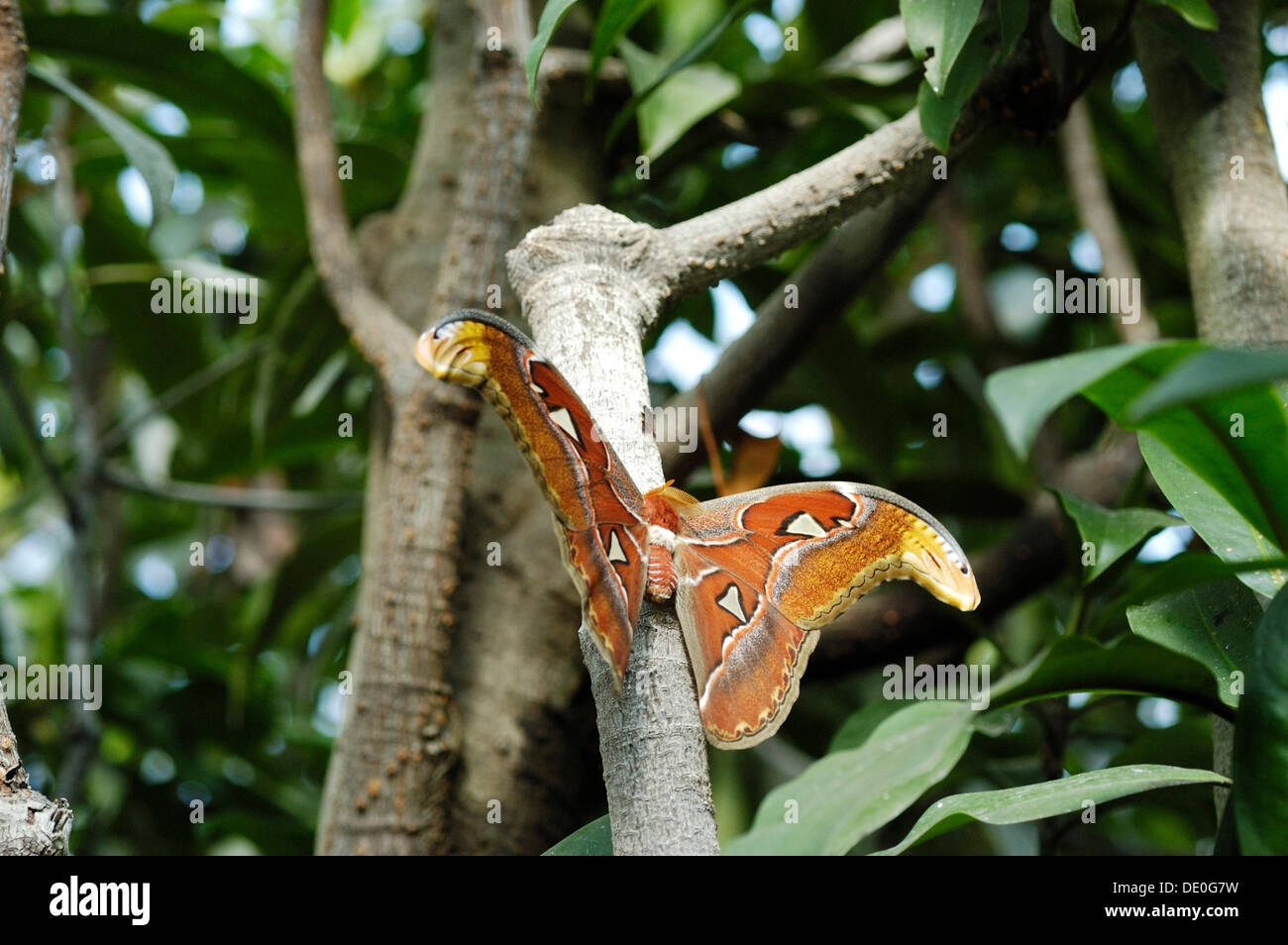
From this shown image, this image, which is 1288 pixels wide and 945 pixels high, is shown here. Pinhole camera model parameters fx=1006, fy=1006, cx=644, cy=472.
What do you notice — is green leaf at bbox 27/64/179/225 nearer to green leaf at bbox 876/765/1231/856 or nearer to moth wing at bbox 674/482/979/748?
moth wing at bbox 674/482/979/748

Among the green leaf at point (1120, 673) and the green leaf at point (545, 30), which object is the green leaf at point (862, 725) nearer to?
the green leaf at point (1120, 673)

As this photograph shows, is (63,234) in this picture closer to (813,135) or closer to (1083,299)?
(813,135)

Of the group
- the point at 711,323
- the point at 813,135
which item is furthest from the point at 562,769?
the point at 813,135

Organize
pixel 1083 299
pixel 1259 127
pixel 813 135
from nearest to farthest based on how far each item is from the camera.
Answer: pixel 1259 127 < pixel 813 135 < pixel 1083 299

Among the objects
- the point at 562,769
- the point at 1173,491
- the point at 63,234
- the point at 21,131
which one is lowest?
the point at 562,769

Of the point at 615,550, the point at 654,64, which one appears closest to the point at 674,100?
the point at 654,64

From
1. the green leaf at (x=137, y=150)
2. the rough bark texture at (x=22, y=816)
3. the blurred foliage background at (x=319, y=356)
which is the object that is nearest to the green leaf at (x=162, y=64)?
the blurred foliage background at (x=319, y=356)
